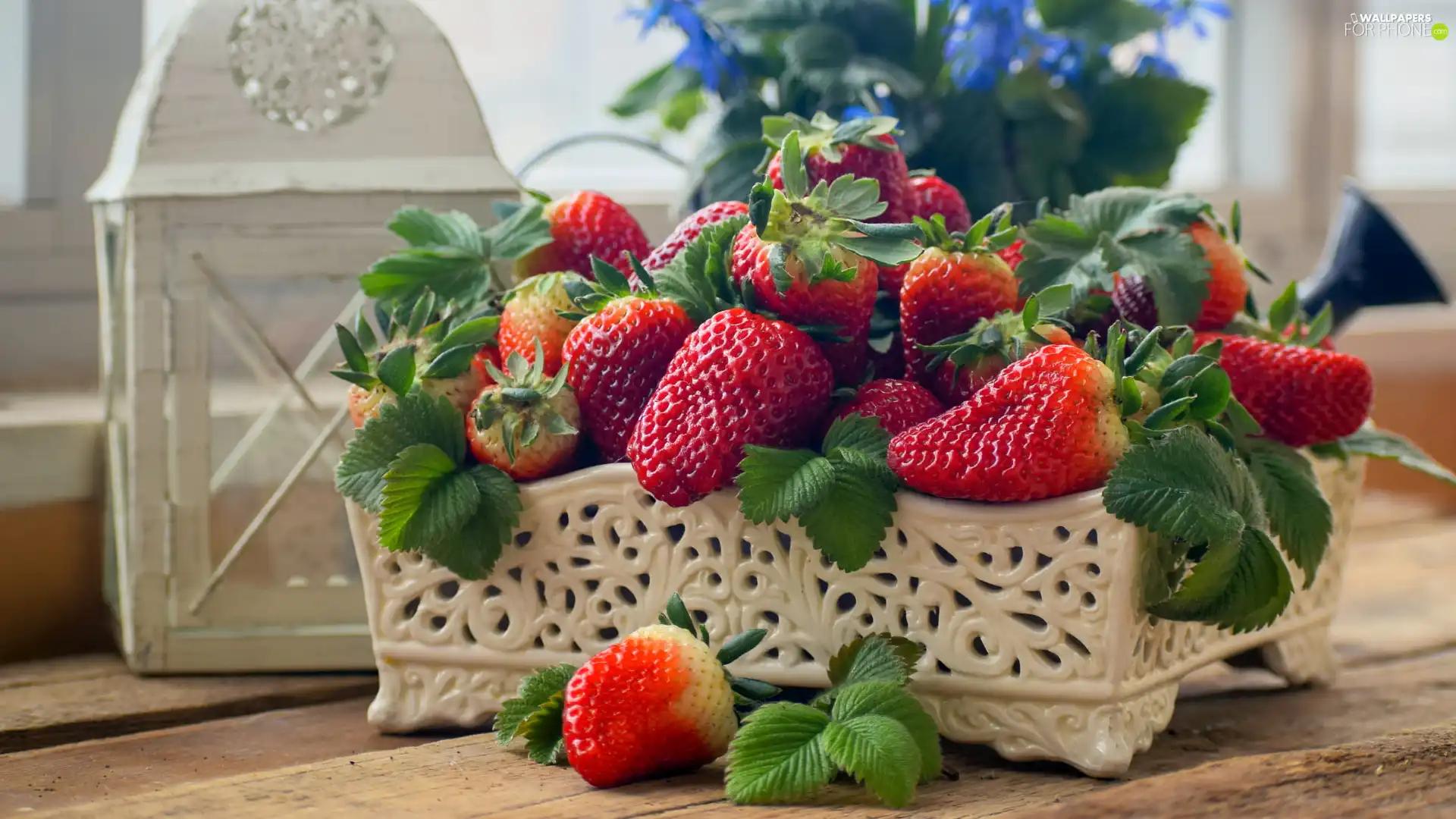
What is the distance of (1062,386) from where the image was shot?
60cm

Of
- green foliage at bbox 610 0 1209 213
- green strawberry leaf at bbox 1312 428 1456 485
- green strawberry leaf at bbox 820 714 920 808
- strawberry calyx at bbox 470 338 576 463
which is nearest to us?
green strawberry leaf at bbox 820 714 920 808

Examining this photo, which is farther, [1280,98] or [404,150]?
[1280,98]

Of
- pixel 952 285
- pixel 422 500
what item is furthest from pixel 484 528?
pixel 952 285

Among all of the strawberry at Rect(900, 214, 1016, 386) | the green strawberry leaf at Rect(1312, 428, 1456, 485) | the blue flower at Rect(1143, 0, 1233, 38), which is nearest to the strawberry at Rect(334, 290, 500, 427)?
the strawberry at Rect(900, 214, 1016, 386)

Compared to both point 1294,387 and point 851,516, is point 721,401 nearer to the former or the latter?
point 851,516

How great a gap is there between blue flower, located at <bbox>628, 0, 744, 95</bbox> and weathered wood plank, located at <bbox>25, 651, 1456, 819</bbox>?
540 millimetres

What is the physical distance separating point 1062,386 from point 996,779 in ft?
0.64

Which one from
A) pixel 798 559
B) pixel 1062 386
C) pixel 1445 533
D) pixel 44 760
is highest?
pixel 1062 386

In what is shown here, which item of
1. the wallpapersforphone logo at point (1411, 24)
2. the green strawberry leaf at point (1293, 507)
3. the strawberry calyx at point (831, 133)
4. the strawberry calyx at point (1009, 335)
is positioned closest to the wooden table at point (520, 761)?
the green strawberry leaf at point (1293, 507)

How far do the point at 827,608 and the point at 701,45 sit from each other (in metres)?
0.52

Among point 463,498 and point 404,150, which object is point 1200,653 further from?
point 404,150

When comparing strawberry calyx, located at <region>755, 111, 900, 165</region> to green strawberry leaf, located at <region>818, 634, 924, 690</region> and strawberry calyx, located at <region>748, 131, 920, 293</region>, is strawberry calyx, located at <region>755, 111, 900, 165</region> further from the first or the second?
green strawberry leaf, located at <region>818, 634, 924, 690</region>

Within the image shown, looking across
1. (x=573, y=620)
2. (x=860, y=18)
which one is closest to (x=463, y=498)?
(x=573, y=620)

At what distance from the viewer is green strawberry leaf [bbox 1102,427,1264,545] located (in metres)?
0.60
